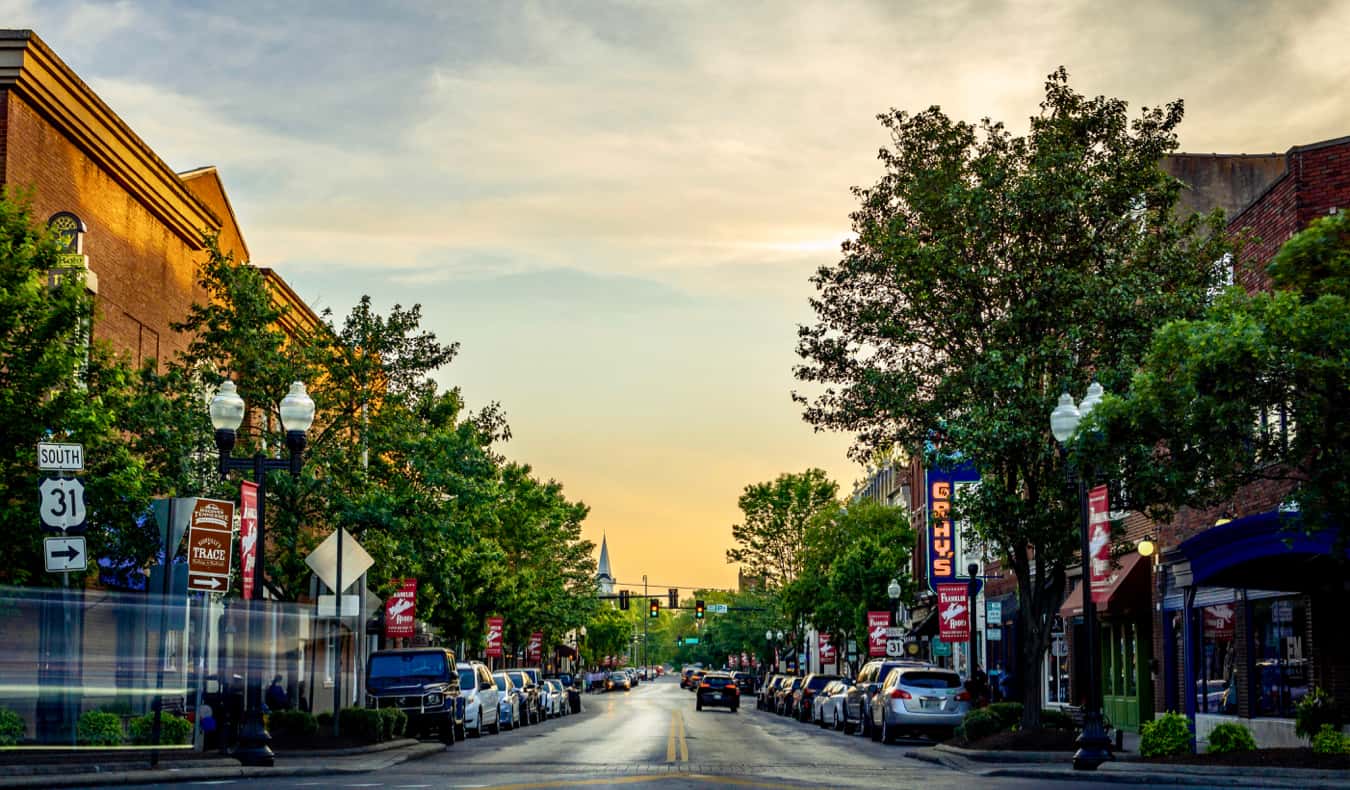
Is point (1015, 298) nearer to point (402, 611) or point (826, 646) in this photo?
point (402, 611)

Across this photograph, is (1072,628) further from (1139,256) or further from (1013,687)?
(1139,256)

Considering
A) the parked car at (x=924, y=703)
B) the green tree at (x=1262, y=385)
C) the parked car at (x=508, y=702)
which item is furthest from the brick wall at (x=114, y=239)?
the parked car at (x=924, y=703)

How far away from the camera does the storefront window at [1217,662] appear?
3091cm

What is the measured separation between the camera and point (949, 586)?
134 ft

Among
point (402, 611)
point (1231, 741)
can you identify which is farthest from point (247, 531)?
point (1231, 741)

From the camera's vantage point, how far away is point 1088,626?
2262 centimetres

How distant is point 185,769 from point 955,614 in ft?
77.5

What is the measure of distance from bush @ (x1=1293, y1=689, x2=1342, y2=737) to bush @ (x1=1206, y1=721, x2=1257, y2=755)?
94 cm

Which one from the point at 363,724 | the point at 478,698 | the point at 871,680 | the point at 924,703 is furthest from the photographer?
the point at 871,680

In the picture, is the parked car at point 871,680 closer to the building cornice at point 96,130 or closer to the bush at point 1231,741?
the bush at point 1231,741

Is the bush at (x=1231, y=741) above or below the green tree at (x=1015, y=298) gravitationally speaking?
below

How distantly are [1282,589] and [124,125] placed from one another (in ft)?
80.9

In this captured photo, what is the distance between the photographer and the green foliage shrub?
2678 cm

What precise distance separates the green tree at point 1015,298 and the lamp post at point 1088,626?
11.7 ft
